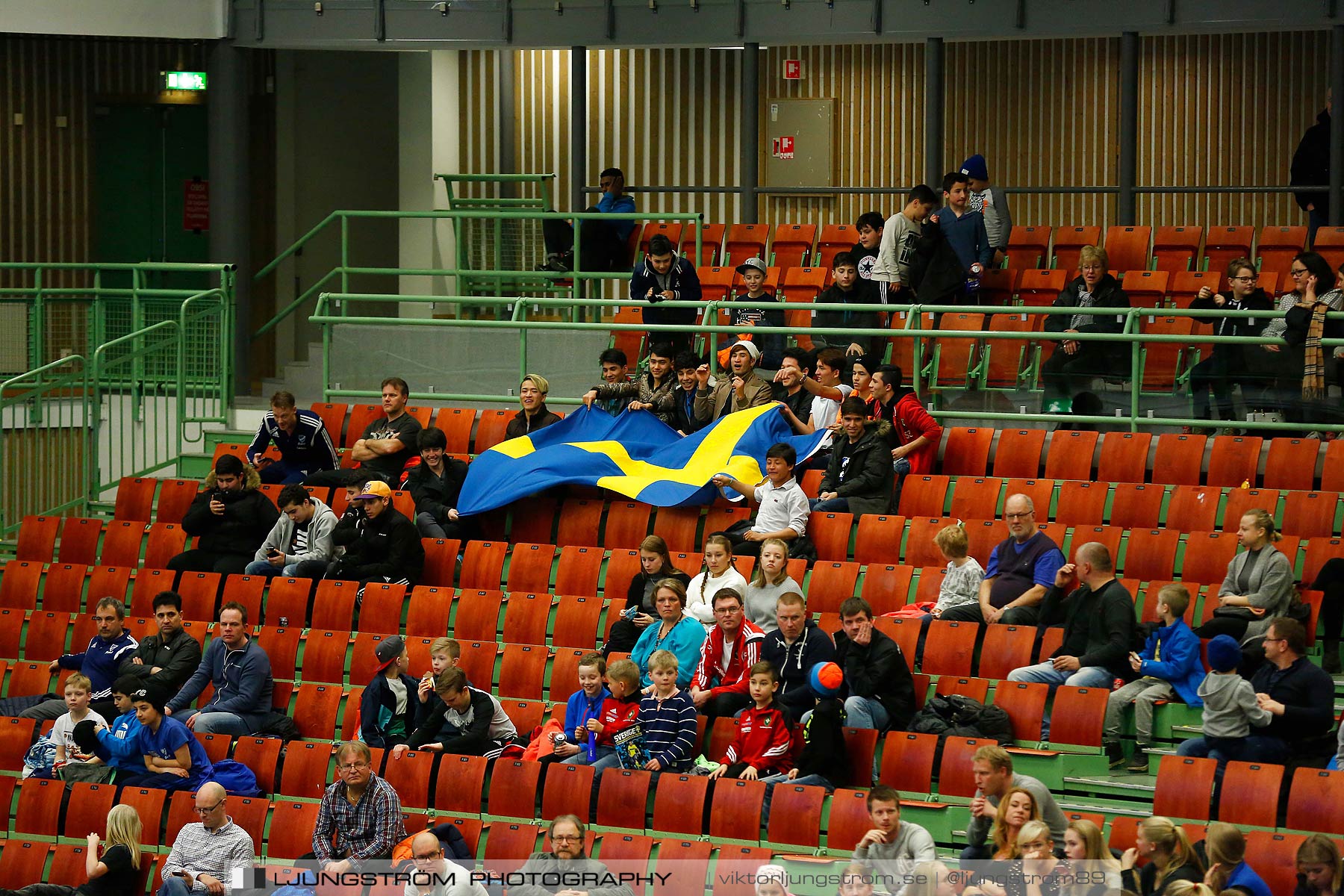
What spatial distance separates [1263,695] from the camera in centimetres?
747

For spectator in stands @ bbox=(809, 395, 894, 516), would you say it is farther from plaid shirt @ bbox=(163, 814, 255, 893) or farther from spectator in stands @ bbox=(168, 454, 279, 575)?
spectator in stands @ bbox=(168, 454, 279, 575)

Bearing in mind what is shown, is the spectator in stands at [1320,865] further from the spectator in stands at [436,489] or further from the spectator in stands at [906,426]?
the spectator in stands at [436,489]

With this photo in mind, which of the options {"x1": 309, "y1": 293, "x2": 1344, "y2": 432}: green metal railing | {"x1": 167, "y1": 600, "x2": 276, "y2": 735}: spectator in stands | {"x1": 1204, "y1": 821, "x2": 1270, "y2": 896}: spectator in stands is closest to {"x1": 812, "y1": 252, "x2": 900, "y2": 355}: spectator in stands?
{"x1": 309, "y1": 293, "x2": 1344, "y2": 432}: green metal railing

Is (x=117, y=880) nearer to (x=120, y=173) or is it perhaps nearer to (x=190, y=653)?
(x=190, y=653)

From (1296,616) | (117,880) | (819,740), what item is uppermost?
(1296,616)

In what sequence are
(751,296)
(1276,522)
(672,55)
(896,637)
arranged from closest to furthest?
(896,637), (1276,522), (751,296), (672,55)

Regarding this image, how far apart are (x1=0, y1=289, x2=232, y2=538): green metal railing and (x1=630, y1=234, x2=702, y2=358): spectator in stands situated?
131 inches

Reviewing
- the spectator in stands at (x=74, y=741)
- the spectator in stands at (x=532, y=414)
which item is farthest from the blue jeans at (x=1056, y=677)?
the spectator in stands at (x=74, y=741)

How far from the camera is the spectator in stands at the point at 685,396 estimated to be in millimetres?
10883

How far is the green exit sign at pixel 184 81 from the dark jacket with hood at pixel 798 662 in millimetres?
9882

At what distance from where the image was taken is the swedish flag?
10.3 meters

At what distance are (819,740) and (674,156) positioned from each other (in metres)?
10.5

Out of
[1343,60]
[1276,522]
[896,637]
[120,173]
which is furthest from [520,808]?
[120,173]

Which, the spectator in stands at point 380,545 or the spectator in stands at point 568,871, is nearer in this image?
the spectator in stands at point 568,871
